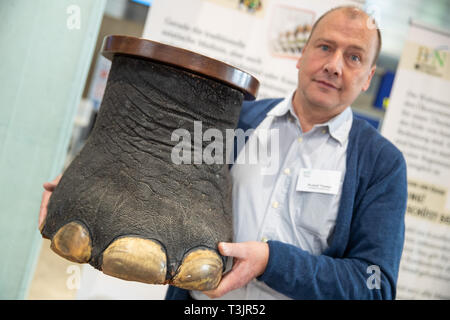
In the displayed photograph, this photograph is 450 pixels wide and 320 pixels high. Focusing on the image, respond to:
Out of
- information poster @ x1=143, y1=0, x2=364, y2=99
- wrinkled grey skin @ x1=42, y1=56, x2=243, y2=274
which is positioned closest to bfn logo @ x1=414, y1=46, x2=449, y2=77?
information poster @ x1=143, y1=0, x2=364, y2=99

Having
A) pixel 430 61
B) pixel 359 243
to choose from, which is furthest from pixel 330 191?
pixel 430 61

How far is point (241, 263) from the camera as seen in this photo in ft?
3.01

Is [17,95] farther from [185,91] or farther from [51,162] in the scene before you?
[185,91]

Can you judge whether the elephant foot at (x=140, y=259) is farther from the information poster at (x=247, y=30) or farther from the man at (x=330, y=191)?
the information poster at (x=247, y=30)

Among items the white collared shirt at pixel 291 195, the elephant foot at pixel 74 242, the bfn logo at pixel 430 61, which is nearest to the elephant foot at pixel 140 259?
the elephant foot at pixel 74 242

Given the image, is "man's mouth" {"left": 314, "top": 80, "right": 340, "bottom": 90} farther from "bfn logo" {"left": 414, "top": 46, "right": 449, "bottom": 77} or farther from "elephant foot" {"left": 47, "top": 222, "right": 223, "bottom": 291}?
"bfn logo" {"left": 414, "top": 46, "right": 449, "bottom": 77}

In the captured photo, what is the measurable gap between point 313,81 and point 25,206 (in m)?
1.36

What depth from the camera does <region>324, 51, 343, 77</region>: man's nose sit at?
110 cm

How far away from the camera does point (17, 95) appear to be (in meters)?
1.58

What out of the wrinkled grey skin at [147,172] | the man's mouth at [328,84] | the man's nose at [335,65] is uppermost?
the man's nose at [335,65]

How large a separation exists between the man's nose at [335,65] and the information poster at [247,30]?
3.37 ft

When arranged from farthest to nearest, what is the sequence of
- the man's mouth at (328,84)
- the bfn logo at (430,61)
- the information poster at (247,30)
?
the bfn logo at (430,61) < the information poster at (247,30) < the man's mouth at (328,84)

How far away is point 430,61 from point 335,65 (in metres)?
1.62

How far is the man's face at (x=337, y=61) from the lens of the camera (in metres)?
1.11
